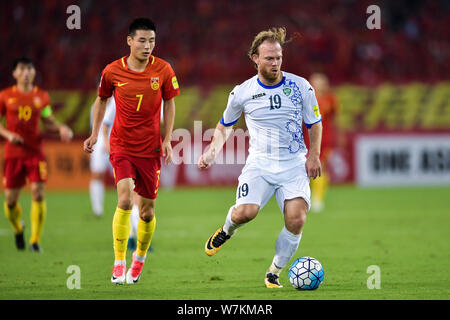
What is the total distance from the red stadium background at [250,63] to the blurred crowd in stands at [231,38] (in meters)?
0.03

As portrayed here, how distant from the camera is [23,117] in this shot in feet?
31.3

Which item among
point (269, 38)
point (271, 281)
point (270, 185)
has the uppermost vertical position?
point (269, 38)

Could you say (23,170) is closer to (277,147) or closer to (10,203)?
(10,203)

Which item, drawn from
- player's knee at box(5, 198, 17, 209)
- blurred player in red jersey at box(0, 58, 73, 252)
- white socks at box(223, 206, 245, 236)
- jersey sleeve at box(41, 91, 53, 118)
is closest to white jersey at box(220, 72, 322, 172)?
white socks at box(223, 206, 245, 236)

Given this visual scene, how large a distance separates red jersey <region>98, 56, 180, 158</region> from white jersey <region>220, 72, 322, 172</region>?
0.76 metres

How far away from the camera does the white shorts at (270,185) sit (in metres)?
6.62

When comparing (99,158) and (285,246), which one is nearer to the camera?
(285,246)

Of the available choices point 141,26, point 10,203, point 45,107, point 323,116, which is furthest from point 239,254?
point 323,116

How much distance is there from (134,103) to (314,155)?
5.66 ft

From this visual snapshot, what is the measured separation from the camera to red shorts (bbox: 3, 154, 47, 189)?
31.2 feet

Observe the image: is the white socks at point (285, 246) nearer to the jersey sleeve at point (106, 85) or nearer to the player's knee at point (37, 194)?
the jersey sleeve at point (106, 85)

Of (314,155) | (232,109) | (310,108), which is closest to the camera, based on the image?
(314,155)

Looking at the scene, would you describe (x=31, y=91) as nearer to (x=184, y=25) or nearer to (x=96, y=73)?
(x=96, y=73)
